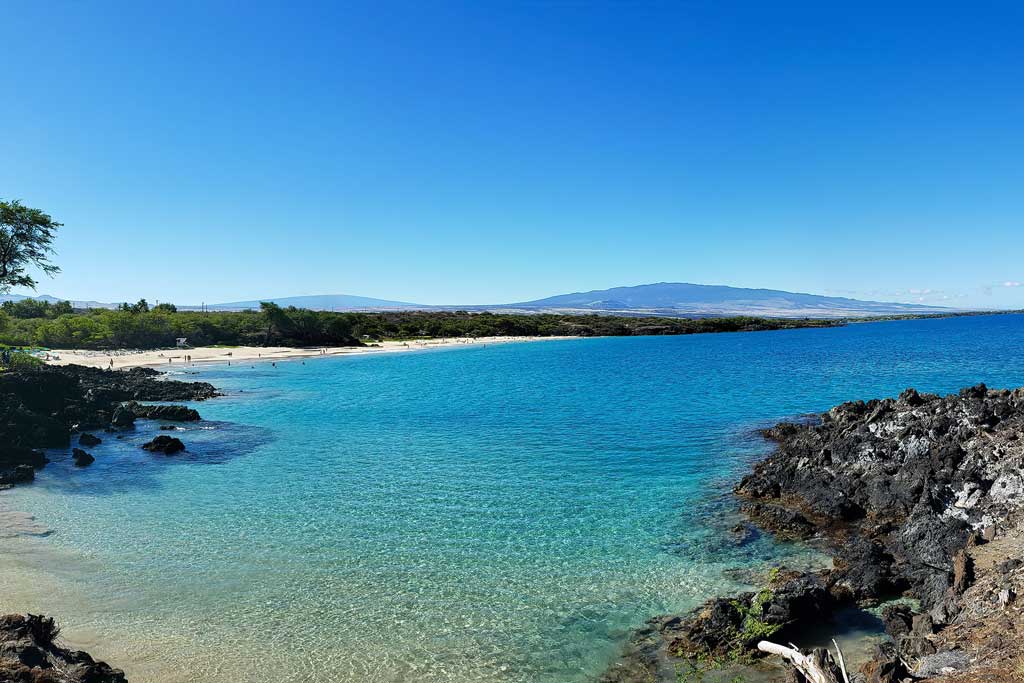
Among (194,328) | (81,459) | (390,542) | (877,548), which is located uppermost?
(194,328)

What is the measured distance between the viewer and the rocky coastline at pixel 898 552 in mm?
10906

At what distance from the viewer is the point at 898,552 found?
16750 mm

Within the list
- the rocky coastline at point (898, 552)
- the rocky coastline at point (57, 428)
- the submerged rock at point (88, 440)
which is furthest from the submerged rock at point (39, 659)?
the submerged rock at point (88, 440)

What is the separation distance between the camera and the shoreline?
8162 cm

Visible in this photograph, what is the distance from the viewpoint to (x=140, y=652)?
12688mm

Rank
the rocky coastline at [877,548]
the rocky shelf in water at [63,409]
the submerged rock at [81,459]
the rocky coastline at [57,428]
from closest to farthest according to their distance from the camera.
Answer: the rocky coastline at [57,428]
the rocky coastline at [877,548]
the submerged rock at [81,459]
the rocky shelf in water at [63,409]

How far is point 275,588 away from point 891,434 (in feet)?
84.8

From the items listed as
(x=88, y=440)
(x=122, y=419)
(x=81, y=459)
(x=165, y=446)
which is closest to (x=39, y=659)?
(x=81, y=459)

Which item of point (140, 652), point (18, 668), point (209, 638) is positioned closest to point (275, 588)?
point (209, 638)

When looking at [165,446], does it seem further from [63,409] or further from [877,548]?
[877,548]

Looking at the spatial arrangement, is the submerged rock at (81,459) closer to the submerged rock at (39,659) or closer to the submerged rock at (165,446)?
the submerged rock at (165,446)

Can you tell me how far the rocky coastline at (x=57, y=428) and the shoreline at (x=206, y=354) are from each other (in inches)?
930

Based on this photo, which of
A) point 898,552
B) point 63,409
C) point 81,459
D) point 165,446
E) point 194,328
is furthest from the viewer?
point 194,328

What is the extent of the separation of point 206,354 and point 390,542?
311 feet
